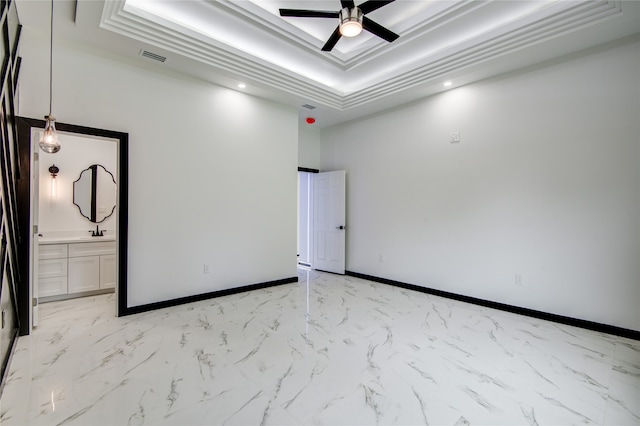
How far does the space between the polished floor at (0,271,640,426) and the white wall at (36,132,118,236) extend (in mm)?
1559

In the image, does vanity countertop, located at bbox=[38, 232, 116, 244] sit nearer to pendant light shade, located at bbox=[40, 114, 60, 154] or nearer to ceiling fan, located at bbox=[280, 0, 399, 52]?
pendant light shade, located at bbox=[40, 114, 60, 154]

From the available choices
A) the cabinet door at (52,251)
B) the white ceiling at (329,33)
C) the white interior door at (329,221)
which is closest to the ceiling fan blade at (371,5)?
the white ceiling at (329,33)

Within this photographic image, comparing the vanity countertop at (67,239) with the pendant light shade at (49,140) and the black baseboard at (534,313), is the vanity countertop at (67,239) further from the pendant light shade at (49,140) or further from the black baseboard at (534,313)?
the black baseboard at (534,313)

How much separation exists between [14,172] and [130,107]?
1.36 meters

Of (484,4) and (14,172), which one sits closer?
(14,172)

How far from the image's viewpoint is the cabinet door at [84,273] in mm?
4363

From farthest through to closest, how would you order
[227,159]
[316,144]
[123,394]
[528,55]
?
[316,144] → [227,159] → [528,55] → [123,394]

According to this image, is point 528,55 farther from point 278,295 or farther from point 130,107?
point 130,107

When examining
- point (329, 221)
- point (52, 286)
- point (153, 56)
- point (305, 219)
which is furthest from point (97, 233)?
point (329, 221)

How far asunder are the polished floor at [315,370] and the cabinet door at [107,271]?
0.81m

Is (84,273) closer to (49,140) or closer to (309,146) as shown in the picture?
(49,140)

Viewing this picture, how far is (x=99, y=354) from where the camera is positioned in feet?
8.93

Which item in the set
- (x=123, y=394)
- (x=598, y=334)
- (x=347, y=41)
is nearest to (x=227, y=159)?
(x=347, y=41)

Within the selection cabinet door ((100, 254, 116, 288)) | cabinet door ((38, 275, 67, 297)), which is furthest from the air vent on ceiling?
cabinet door ((38, 275, 67, 297))
